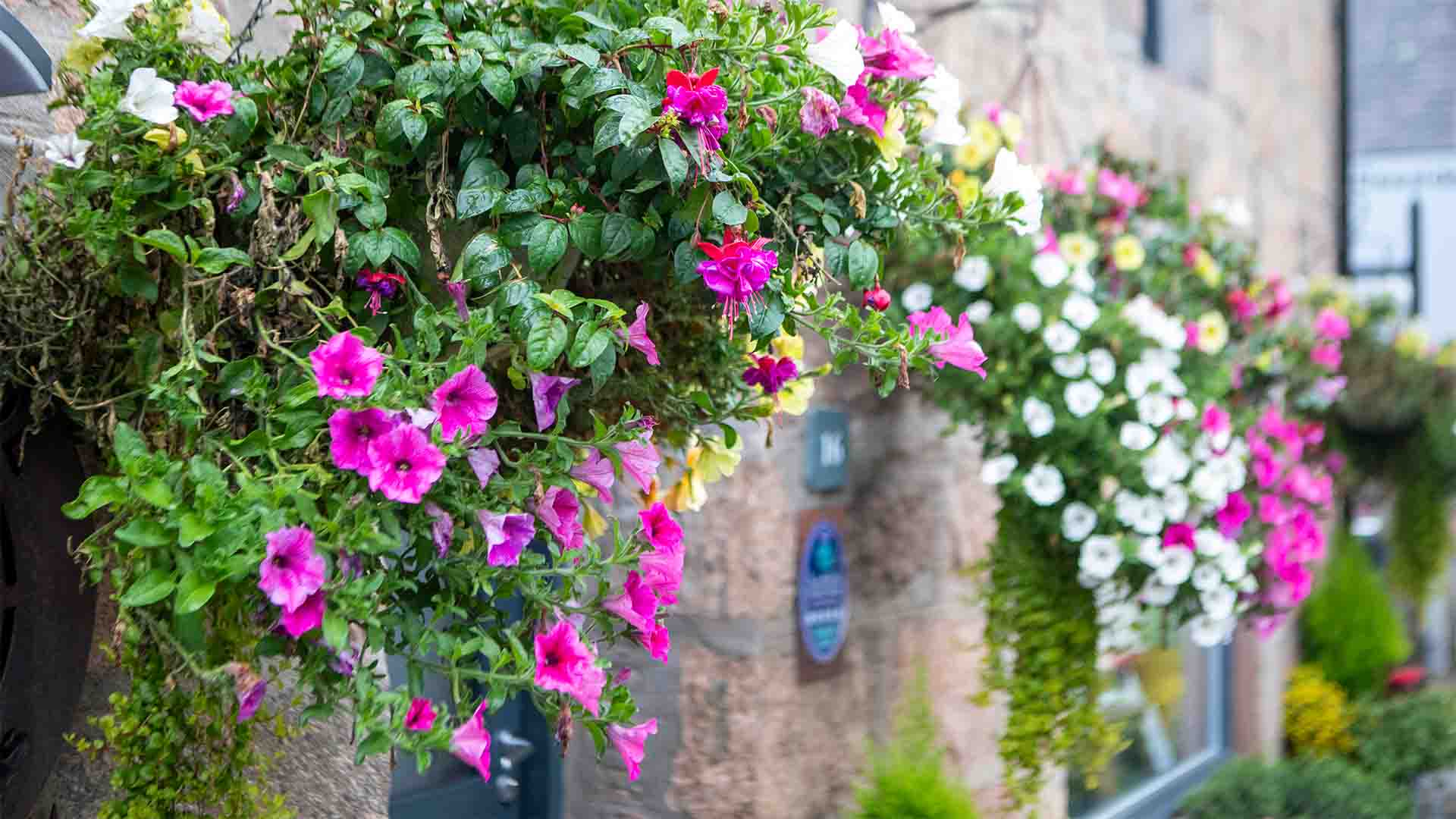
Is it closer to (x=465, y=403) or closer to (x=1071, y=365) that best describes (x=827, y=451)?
(x=1071, y=365)

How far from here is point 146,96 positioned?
52.1 inches

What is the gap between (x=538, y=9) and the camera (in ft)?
4.58

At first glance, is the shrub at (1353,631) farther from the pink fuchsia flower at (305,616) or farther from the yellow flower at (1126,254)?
the pink fuchsia flower at (305,616)

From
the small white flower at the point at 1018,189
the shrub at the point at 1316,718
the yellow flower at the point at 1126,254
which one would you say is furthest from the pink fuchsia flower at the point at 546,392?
the shrub at the point at 1316,718

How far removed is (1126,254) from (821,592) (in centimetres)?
96

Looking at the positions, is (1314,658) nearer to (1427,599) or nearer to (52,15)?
(1427,599)

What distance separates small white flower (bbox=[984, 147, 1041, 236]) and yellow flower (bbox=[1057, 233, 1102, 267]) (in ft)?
3.45

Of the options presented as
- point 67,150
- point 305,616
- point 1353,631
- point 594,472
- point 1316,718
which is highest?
point 67,150

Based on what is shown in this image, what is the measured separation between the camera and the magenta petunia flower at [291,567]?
111cm

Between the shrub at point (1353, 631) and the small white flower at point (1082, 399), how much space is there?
4.04m

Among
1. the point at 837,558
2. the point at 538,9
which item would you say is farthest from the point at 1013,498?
the point at 538,9

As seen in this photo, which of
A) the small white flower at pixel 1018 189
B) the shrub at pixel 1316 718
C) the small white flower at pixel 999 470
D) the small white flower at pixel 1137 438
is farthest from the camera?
the shrub at pixel 1316 718

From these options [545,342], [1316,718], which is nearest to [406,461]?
[545,342]

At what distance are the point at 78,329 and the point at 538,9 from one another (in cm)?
59
